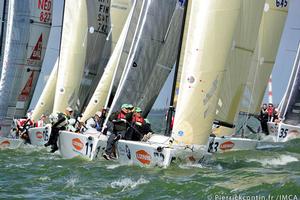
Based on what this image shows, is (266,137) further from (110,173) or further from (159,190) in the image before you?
(159,190)

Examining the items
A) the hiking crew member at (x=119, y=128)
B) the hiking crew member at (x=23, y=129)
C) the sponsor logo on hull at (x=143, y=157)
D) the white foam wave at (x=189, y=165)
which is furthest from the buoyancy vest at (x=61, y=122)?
the white foam wave at (x=189, y=165)

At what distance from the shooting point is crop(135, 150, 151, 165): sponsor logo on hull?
1364 cm

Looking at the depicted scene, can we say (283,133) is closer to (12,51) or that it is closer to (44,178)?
(12,51)

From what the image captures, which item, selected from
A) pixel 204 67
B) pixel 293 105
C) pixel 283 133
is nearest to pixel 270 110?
pixel 293 105

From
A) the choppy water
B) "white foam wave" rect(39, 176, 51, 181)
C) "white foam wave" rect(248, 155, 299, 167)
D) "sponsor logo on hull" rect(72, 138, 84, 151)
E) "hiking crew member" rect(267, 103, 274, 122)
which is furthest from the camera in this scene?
"hiking crew member" rect(267, 103, 274, 122)

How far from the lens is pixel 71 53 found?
24.5m

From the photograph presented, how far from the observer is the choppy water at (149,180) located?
11.1 meters

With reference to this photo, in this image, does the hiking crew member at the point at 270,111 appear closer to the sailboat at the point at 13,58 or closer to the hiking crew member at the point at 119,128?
the sailboat at the point at 13,58

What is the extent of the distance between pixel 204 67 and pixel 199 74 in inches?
6.0

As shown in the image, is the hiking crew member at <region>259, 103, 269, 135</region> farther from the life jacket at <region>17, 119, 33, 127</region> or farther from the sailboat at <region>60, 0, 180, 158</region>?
the life jacket at <region>17, 119, 33, 127</region>

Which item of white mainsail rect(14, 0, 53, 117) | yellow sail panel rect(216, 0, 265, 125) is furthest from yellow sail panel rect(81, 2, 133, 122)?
yellow sail panel rect(216, 0, 265, 125)

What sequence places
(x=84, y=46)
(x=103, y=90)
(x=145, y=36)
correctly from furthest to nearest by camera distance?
1. (x=84, y=46)
2. (x=103, y=90)
3. (x=145, y=36)

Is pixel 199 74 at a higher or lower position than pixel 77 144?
higher

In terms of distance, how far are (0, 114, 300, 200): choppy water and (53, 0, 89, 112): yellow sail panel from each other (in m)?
7.68
